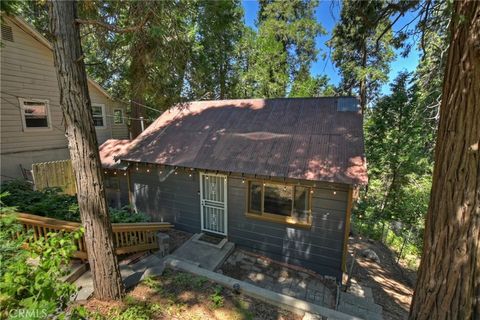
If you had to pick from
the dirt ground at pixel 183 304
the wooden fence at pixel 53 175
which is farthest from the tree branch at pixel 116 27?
the wooden fence at pixel 53 175

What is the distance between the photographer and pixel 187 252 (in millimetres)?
6059

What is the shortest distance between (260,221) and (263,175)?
135 centimetres

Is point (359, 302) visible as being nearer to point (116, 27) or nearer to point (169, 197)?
point (169, 197)

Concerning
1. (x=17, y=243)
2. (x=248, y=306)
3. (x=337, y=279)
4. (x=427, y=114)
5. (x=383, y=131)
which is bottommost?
(x=337, y=279)

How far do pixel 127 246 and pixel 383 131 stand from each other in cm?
1298

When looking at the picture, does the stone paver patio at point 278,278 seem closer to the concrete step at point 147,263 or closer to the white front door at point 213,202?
the white front door at point 213,202

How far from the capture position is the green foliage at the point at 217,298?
366 centimetres

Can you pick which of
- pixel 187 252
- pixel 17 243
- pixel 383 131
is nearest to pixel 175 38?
pixel 17 243

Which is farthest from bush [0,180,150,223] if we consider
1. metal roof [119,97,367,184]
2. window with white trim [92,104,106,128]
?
window with white trim [92,104,106,128]

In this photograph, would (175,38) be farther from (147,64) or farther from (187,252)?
(187,252)

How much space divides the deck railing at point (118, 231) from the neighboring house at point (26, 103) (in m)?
5.34

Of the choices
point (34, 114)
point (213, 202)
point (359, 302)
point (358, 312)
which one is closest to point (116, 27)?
point (213, 202)

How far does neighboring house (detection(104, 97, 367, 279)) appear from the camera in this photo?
5.38 metres

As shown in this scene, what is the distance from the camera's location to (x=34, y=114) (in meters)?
8.88
